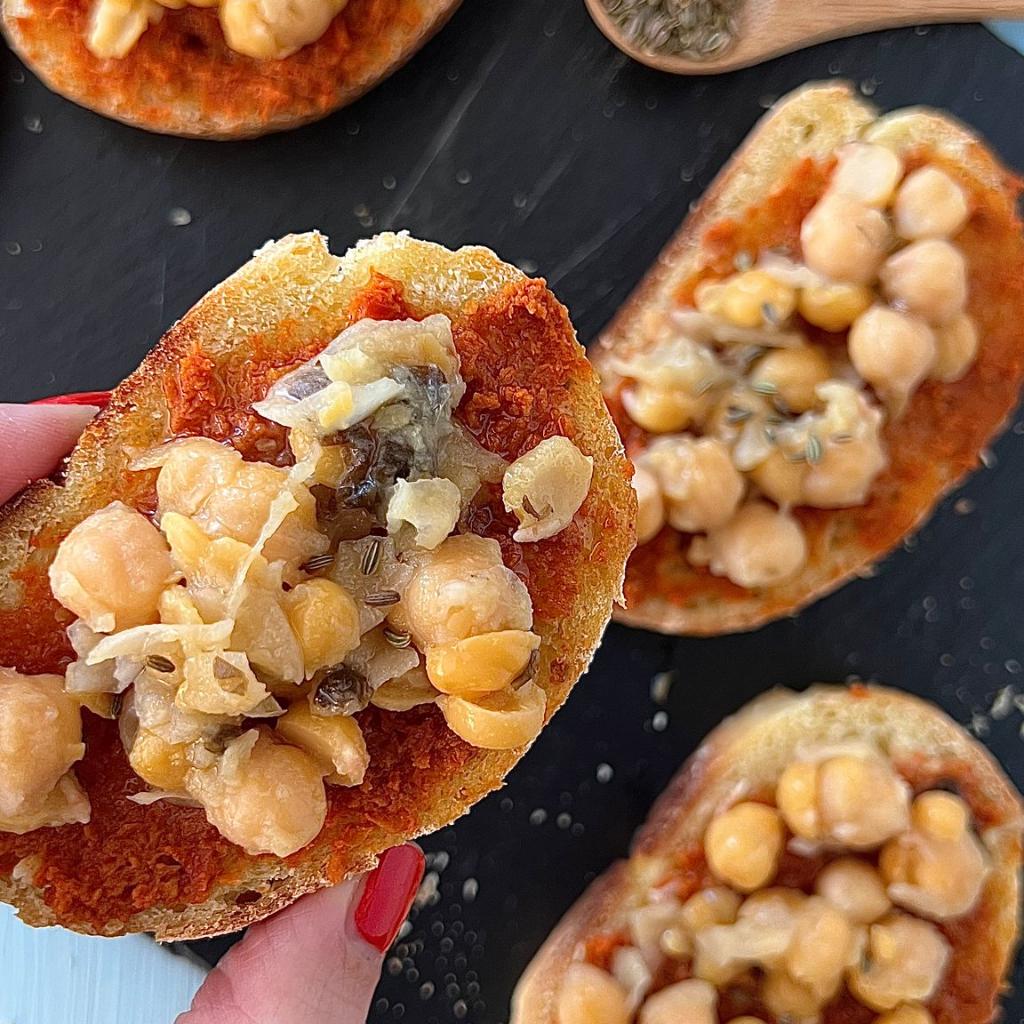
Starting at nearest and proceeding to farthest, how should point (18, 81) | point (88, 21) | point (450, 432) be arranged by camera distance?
1. point (450, 432)
2. point (88, 21)
3. point (18, 81)

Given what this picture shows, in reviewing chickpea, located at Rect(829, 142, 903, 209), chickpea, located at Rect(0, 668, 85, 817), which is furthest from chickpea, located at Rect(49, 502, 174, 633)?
chickpea, located at Rect(829, 142, 903, 209)

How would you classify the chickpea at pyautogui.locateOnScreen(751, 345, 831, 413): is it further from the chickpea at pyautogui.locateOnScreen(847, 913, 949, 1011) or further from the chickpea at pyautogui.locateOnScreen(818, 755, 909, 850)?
the chickpea at pyautogui.locateOnScreen(847, 913, 949, 1011)

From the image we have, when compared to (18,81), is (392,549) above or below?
above

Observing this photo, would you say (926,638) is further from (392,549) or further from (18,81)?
(18,81)

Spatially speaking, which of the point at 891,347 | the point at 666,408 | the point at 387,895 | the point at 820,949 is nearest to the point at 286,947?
the point at 387,895

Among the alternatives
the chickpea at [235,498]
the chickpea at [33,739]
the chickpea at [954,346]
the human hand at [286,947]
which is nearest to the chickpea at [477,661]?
the chickpea at [235,498]

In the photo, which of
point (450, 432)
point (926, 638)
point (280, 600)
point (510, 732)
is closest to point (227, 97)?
point (450, 432)

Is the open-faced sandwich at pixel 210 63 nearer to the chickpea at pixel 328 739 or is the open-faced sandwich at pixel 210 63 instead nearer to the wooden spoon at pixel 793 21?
the wooden spoon at pixel 793 21
